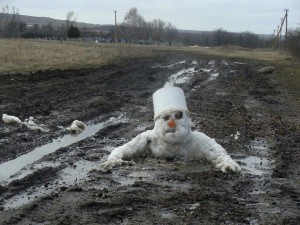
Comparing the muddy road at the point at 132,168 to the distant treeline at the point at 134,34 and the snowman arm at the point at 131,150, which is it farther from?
the distant treeline at the point at 134,34

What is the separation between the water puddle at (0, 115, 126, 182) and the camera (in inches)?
332

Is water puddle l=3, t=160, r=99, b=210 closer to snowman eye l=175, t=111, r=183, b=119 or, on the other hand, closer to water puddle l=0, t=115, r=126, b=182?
water puddle l=0, t=115, r=126, b=182

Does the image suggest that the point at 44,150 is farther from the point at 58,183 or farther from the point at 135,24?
the point at 135,24

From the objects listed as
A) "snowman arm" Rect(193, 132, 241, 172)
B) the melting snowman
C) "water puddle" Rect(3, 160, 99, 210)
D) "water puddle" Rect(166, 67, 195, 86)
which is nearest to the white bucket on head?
the melting snowman

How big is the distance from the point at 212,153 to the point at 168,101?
45.2 inches

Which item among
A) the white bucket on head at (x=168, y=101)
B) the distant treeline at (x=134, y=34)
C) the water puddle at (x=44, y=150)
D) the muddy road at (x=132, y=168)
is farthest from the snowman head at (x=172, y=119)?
the distant treeline at (x=134, y=34)

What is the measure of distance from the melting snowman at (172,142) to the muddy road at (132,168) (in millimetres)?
199

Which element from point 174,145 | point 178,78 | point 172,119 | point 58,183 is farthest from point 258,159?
point 178,78

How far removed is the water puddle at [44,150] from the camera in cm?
844

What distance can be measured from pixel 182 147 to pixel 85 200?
2607 mm

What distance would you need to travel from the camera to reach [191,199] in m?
6.80

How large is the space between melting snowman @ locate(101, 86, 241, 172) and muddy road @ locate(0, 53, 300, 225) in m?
0.20

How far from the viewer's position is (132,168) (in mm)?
8453

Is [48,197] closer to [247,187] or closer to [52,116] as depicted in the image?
[247,187]
